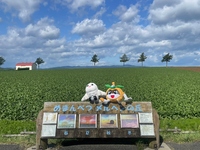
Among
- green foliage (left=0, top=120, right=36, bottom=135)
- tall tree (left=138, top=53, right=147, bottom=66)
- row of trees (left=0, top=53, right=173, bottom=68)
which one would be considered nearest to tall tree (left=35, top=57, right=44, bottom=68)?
row of trees (left=0, top=53, right=173, bottom=68)

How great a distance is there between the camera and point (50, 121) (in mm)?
6449

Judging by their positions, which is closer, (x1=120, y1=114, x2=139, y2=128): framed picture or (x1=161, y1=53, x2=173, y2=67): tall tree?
(x1=120, y1=114, x2=139, y2=128): framed picture

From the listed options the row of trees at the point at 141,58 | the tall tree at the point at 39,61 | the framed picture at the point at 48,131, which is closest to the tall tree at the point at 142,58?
the row of trees at the point at 141,58

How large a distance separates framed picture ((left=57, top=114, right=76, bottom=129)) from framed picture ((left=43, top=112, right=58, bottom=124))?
0.39 ft

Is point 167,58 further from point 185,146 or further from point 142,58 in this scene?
point 185,146

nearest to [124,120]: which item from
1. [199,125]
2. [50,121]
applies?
[50,121]

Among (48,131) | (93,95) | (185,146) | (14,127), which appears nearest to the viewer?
(48,131)

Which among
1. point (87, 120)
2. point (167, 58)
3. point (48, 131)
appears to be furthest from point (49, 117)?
point (167, 58)

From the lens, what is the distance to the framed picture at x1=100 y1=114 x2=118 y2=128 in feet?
20.9

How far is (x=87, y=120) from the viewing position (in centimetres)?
646

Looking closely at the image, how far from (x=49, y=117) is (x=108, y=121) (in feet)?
4.66

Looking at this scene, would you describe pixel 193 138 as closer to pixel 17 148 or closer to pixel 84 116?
pixel 84 116

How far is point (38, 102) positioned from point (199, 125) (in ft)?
25.9

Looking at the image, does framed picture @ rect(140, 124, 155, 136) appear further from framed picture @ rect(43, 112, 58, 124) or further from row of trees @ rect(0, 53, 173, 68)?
row of trees @ rect(0, 53, 173, 68)
